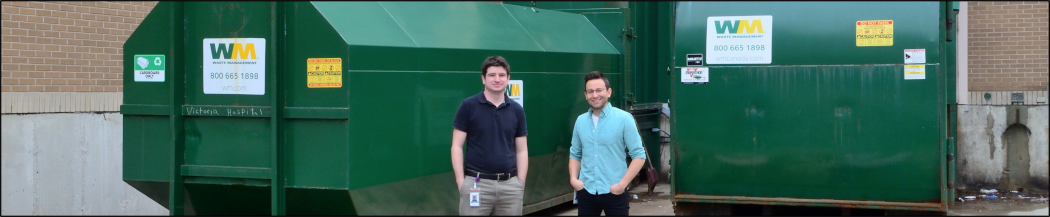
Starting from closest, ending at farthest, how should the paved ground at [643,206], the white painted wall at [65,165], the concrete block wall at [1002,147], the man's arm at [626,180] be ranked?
the man's arm at [626,180] < the white painted wall at [65,165] < the paved ground at [643,206] < the concrete block wall at [1002,147]

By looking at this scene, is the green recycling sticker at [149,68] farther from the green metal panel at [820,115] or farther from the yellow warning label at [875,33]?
the yellow warning label at [875,33]

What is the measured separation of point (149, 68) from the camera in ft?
19.7

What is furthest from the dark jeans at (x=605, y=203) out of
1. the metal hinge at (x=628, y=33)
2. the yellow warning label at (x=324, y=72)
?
the metal hinge at (x=628, y=33)

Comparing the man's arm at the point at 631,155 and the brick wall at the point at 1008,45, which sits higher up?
the brick wall at the point at 1008,45

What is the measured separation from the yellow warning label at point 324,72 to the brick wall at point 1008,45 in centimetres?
807

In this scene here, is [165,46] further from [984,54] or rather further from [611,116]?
[984,54]

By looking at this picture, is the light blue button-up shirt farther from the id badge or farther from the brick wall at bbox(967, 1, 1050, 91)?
the brick wall at bbox(967, 1, 1050, 91)

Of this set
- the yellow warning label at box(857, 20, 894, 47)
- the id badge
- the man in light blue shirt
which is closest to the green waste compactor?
the id badge

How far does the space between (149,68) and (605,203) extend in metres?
3.12

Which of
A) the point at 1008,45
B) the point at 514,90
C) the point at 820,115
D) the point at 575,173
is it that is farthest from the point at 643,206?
the point at 1008,45

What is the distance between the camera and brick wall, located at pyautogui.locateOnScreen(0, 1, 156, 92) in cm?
772

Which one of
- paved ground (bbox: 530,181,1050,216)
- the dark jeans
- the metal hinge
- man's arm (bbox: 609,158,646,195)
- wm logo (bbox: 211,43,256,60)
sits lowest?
paved ground (bbox: 530,181,1050,216)

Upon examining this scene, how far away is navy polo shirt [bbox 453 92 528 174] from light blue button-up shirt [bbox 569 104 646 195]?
465mm

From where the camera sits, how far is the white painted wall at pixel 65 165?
770cm
